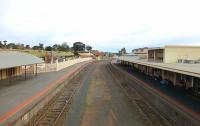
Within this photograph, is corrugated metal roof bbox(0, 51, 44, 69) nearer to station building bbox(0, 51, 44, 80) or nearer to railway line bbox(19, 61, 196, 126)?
station building bbox(0, 51, 44, 80)

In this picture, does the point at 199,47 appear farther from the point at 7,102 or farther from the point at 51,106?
the point at 7,102

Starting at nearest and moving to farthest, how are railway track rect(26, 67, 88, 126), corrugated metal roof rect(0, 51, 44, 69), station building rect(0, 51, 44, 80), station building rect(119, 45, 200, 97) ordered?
railway track rect(26, 67, 88, 126)
station building rect(119, 45, 200, 97)
corrugated metal roof rect(0, 51, 44, 69)
station building rect(0, 51, 44, 80)

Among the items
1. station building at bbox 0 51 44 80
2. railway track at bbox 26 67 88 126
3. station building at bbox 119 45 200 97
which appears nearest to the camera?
railway track at bbox 26 67 88 126

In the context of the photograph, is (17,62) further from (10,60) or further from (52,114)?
(52,114)

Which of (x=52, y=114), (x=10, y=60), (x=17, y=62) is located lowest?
(x=52, y=114)

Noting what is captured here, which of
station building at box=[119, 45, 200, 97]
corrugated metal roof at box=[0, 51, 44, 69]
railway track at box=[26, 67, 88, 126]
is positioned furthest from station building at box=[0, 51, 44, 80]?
station building at box=[119, 45, 200, 97]

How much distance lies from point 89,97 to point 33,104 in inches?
282

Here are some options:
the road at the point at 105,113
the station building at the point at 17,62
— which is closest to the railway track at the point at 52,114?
the road at the point at 105,113

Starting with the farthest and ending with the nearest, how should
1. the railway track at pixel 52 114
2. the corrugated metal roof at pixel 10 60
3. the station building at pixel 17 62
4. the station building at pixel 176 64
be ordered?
1. the station building at pixel 17 62
2. the corrugated metal roof at pixel 10 60
3. the station building at pixel 176 64
4. the railway track at pixel 52 114

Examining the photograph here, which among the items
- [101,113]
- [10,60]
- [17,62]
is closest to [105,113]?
[101,113]

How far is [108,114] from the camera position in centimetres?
1706

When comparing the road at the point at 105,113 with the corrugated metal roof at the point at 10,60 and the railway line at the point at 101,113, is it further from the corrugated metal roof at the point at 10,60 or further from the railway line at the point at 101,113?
the corrugated metal roof at the point at 10,60

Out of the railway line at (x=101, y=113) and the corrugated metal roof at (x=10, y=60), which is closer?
the railway line at (x=101, y=113)

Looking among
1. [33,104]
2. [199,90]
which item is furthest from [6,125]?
[199,90]
